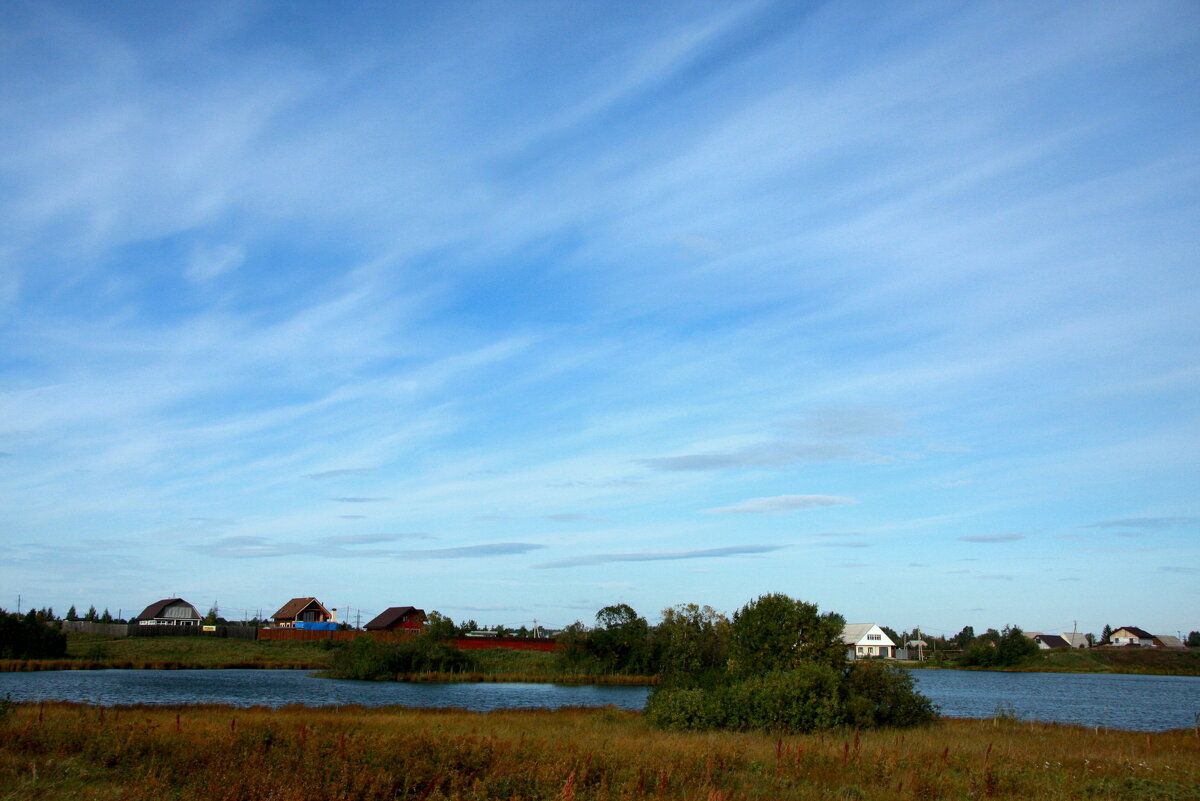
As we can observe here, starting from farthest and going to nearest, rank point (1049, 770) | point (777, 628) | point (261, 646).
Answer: point (261, 646), point (777, 628), point (1049, 770)

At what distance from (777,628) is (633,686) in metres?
46.4

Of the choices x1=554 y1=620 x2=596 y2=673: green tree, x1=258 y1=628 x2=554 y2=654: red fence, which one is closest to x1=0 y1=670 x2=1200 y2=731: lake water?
x1=554 y1=620 x2=596 y2=673: green tree

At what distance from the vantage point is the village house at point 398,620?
113 metres

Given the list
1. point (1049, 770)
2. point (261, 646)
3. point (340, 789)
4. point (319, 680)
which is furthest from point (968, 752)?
point (261, 646)

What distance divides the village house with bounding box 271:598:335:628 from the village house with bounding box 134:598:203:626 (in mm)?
13866

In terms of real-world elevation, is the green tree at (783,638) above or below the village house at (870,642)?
→ above

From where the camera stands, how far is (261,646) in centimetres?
9481

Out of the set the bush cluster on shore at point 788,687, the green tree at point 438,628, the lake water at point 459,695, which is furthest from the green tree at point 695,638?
the bush cluster on shore at point 788,687

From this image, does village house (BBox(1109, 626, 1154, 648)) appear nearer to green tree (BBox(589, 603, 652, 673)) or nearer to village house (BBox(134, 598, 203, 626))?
green tree (BBox(589, 603, 652, 673))

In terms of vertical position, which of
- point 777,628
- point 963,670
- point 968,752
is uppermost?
point 777,628

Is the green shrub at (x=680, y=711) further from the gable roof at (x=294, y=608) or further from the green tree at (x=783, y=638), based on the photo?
the gable roof at (x=294, y=608)

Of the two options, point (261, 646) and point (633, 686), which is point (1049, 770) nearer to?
point (633, 686)

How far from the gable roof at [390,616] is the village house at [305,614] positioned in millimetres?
9536

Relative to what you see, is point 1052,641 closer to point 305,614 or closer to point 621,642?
point 621,642
